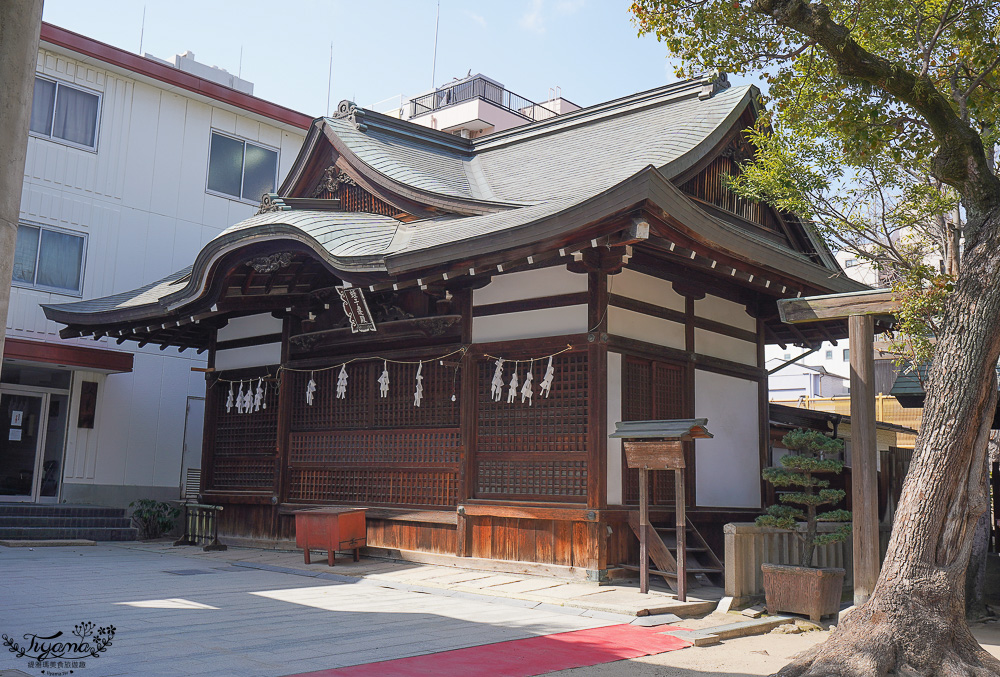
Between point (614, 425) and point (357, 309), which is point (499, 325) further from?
point (357, 309)

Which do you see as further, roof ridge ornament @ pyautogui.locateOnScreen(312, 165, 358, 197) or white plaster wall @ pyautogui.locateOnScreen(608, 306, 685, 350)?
roof ridge ornament @ pyautogui.locateOnScreen(312, 165, 358, 197)

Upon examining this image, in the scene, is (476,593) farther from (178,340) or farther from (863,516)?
(178,340)

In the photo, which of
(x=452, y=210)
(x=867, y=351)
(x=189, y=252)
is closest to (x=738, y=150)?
(x=452, y=210)

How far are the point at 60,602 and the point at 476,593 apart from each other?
13.4 ft

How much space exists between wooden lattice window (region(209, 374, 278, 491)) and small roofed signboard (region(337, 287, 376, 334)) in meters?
2.70

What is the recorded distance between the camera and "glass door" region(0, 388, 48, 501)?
1645cm

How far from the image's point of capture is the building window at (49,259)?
16562 millimetres

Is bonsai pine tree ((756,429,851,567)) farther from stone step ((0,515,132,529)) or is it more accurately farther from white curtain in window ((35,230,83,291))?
white curtain in window ((35,230,83,291))

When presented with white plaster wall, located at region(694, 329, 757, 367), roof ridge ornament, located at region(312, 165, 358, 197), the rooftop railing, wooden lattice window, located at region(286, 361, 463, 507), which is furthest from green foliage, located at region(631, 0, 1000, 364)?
the rooftop railing

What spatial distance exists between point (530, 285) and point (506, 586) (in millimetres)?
3719

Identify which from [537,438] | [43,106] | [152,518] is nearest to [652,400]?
[537,438]

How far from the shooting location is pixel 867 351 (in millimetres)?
8109

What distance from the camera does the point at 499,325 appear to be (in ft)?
36.4

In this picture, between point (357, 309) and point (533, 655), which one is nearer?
point (533, 655)
